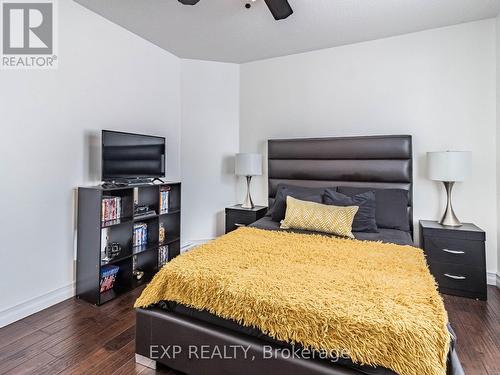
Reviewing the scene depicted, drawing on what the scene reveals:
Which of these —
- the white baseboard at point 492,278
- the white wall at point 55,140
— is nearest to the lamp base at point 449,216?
the white baseboard at point 492,278

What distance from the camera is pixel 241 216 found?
138 inches

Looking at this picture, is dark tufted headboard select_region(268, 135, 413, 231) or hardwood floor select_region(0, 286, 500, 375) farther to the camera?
dark tufted headboard select_region(268, 135, 413, 231)

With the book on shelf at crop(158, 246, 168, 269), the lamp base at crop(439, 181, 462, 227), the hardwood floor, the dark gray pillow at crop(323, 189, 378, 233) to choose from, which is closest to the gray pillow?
the dark gray pillow at crop(323, 189, 378, 233)

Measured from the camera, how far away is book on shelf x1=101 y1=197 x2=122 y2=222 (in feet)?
7.90

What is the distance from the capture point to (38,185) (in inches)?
87.4

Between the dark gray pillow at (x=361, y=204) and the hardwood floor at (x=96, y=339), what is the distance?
3.05ft

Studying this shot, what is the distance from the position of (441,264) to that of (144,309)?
8.49ft

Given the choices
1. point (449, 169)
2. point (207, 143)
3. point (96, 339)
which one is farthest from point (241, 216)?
point (449, 169)

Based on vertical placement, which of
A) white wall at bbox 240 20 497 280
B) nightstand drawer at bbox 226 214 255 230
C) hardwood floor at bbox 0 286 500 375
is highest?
white wall at bbox 240 20 497 280

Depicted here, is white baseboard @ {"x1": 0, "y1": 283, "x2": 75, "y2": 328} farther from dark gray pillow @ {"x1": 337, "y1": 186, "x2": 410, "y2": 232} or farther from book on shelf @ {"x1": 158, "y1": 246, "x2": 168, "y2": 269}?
dark gray pillow @ {"x1": 337, "y1": 186, "x2": 410, "y2": 232}

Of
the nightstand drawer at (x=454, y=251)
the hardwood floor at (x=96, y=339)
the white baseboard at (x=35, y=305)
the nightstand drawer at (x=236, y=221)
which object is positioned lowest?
the hardwood floor at (x=96, y=339)

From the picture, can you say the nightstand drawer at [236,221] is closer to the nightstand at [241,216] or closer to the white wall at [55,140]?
the nightstand at [241,216]

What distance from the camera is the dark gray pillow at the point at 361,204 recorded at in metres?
2.57

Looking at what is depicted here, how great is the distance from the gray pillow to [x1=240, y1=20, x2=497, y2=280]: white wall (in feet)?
2.83
